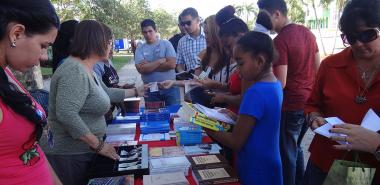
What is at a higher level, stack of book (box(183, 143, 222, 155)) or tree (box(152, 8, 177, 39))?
tree (box(152, 8, 177, 39))

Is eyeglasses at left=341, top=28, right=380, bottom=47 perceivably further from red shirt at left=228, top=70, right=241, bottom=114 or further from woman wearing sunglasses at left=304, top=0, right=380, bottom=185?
red shirt at left=228, top=70, right=241, bottom=114

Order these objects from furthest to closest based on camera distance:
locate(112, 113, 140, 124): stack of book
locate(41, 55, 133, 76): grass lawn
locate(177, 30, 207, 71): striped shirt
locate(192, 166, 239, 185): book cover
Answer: locate(41, 55, 133, 76): grass lawn
locate(177, 30, 207, 71): striped shirt
locate(112, 113, 140, 124): stack of book
locate(192, 166, 239, 185): book cover

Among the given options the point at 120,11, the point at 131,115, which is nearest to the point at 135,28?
the point at 120,11

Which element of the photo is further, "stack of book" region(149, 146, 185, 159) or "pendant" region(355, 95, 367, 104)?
"stack of book" region(149, 146, 185, 159)

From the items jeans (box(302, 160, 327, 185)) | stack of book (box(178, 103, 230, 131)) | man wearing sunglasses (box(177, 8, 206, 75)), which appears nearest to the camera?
jeans (box(302, 160, 327, 185))

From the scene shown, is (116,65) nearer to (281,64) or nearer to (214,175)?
(281,64)

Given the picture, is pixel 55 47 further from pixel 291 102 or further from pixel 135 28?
pixel 135 28

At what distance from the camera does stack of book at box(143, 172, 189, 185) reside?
1579mm

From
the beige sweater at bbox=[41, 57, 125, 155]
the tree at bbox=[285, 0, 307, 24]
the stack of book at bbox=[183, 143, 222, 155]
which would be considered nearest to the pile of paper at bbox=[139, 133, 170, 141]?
the stack of book at bbox=[183, 143, 222, 155]

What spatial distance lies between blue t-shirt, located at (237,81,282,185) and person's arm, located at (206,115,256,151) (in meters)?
0.03

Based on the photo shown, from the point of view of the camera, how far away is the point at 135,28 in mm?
37719

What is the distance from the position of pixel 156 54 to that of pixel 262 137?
9.83ft

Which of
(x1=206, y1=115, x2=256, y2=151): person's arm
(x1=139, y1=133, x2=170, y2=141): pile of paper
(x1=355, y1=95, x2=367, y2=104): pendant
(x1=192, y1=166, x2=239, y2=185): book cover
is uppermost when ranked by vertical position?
(x1=355, y1=95, x2=367, y2=104): pendant

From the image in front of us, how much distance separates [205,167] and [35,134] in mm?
884
